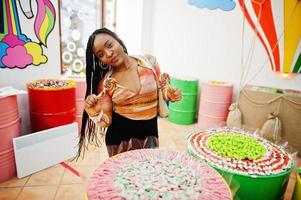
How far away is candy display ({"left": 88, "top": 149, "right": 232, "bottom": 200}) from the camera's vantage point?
1001 mm

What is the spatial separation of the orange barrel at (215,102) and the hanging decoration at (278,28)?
81 centimetres

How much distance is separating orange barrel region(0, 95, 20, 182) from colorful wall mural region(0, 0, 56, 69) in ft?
2.21

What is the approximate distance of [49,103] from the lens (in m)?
2.71

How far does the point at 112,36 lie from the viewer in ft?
4.59

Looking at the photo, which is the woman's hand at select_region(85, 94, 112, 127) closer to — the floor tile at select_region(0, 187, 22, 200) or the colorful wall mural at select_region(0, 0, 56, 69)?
the floor tile at select_region(0, 187, 22, 200)

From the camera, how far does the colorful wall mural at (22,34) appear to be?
8.64 feet

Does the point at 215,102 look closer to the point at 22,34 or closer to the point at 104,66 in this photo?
the point at 104,66

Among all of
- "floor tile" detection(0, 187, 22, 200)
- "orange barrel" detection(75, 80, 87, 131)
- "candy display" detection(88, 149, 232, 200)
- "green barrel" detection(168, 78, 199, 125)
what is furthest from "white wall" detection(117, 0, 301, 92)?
"floor tile" detection(0, 187, 22, 200)

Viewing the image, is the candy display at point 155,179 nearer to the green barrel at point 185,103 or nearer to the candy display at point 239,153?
the candy display at point 239,153

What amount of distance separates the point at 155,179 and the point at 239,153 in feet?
2.83

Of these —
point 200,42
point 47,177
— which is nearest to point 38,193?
point 47,177

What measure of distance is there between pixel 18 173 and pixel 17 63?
1296 mm

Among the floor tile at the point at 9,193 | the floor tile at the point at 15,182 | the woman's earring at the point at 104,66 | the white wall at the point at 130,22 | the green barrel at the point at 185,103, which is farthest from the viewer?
the white wall at the point at 130,22

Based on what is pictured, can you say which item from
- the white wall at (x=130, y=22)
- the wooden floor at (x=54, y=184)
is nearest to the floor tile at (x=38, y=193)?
the wooden floor at (x=54, y=184)
